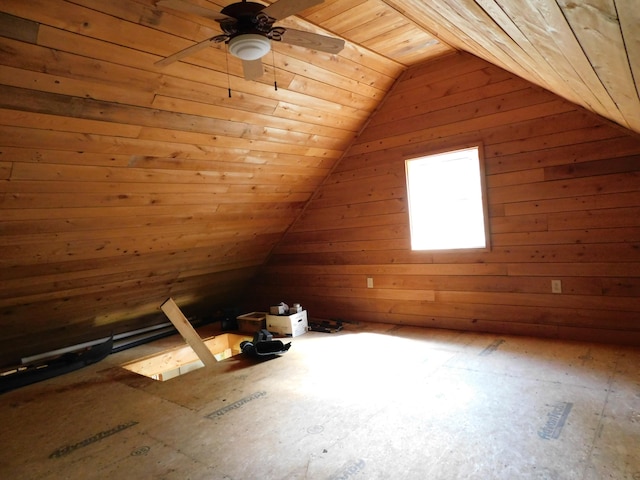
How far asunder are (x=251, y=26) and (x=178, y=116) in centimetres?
129

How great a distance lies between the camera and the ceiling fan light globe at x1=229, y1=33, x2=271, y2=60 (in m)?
1.69

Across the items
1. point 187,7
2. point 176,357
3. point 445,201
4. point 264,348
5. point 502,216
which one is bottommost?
point 176,357

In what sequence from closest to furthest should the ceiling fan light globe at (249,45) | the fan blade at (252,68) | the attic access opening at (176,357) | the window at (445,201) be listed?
the ceiling fan light globe at (249,45)
the fan blade at (252,68)
the window at (445,201)
the attic access opening at (176,357)

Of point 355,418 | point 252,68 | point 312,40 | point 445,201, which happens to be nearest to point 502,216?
point 445,201

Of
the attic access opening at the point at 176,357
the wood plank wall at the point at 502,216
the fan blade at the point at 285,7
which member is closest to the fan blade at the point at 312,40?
the fan blade at the point at 285,7

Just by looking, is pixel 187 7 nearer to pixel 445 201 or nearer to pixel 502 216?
pixel 502 216

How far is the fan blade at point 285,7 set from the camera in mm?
1562

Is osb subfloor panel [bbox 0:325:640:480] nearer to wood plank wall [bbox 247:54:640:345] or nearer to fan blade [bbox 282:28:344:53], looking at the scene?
wood plank wall [bbox 247:54:640:345]

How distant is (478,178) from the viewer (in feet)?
11.9

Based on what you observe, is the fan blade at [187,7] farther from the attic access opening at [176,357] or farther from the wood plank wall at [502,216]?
the attic access opening at [176,357]

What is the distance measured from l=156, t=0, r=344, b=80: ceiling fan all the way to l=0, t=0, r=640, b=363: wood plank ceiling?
58 centimetres

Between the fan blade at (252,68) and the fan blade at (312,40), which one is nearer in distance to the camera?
the fan blade at (312,40)

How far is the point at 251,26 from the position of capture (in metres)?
1.69

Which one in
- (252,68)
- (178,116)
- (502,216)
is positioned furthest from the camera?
(502,216)
